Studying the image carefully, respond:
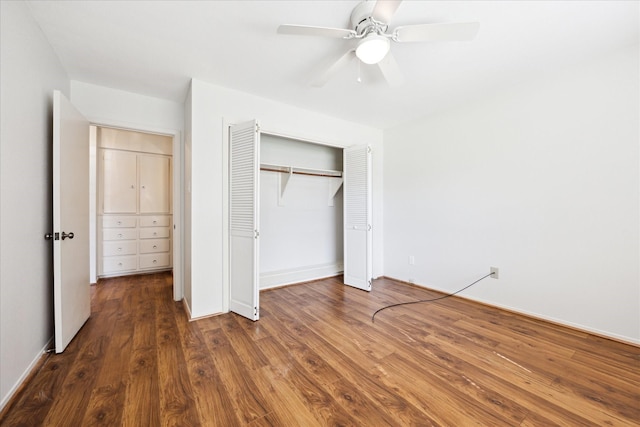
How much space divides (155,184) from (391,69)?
172 inches

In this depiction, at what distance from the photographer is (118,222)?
4.18 m

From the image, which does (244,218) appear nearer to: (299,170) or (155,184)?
(299,170)

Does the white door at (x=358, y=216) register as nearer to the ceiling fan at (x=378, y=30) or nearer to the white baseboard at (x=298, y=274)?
the white baseboard at (x=298, y=274)

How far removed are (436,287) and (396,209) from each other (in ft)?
4.11

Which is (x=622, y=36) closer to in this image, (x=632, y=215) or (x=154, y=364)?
(x=632, y=215)

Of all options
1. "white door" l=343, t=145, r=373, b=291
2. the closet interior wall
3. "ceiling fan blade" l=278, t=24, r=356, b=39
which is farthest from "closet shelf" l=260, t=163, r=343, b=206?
"ceiling fan blade" l=278, t=24, r=356, b=39

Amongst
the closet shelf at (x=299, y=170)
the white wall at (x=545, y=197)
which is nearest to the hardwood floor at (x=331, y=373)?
the white wall at (x=545, y=197)

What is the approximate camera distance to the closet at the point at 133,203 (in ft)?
13.4

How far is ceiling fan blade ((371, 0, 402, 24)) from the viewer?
138 centimetres

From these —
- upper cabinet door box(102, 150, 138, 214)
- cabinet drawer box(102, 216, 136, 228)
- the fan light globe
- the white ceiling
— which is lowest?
cabinet drawer box(102, 216, 136, 228)

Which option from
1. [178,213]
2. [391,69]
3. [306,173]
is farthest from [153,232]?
[391,69]

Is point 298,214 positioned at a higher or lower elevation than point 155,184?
lower

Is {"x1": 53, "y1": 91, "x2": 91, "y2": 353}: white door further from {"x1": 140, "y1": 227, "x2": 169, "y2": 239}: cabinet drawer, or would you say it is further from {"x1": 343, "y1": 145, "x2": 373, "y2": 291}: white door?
{"x1": 343, "y1": 145, "x2": 373, "y2": 291}: white door

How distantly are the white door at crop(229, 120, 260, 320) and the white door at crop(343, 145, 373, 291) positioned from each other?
1.57 metres
